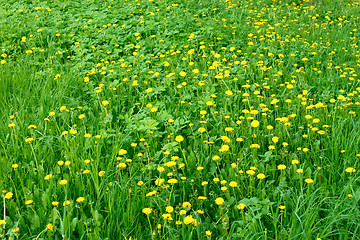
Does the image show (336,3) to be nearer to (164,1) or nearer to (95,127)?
(164,1)

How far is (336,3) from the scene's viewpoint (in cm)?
773

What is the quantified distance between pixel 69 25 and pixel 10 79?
1840 mm

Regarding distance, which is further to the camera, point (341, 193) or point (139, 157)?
point (139, 157)

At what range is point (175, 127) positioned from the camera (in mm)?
3059

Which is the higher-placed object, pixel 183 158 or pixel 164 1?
pixel 164 1

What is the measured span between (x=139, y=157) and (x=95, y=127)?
0.84m

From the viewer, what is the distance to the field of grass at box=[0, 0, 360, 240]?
2125 mm

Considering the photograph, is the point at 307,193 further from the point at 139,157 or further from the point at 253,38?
the point at 253,38

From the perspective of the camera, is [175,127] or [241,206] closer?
[241,206]

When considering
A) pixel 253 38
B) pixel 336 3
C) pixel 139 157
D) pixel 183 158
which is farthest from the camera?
pixel 336 3

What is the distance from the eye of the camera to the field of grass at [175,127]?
212cm

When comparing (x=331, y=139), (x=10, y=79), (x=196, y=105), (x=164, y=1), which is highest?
(x=164, y=1)

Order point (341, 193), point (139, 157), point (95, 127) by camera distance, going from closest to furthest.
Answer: point (341, 193) < point (139, 157) < point (95, 127)

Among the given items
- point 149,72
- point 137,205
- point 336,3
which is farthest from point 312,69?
point 336,3
